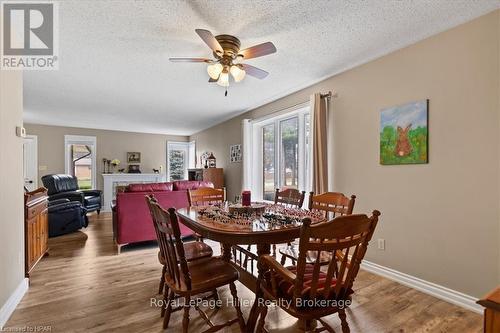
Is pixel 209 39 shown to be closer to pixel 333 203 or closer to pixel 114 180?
pixel 333 203

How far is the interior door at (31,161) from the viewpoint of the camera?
623 centimetres

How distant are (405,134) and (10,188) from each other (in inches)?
141

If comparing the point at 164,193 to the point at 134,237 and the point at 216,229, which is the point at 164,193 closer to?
the point at 134,237

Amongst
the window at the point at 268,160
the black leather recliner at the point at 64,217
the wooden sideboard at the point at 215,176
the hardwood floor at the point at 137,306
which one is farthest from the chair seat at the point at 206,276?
the wooden sideboard at the point at 215,176

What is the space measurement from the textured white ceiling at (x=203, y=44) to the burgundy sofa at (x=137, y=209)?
5.08 feet

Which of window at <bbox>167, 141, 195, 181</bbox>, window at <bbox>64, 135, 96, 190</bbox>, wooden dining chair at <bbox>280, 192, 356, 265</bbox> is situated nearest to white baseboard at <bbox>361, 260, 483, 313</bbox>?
wooden dining chair at <bbox>280, 192, 356, 265</bbox>

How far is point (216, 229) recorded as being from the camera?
157 centimetres

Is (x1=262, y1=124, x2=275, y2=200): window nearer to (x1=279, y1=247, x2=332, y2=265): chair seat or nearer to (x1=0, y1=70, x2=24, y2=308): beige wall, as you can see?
(x1=279, y1=247, x2=332, y2=265): chair seat

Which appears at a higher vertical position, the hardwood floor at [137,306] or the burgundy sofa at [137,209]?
the burgundy sofa at [137,209]

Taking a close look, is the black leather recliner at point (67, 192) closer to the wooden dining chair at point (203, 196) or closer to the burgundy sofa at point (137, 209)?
the burgundy sofa at point (137, 209)

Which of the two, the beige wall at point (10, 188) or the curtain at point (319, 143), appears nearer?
the beige wall at point (10, 188)

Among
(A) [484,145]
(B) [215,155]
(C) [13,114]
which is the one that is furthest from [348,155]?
(B) [215,155]

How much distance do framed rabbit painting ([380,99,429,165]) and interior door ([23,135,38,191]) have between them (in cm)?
775

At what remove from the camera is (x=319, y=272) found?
133 centimetres
